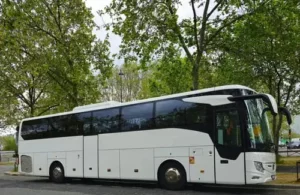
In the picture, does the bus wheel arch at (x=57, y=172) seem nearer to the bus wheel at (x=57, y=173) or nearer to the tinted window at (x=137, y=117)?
the bus wheel at (x=57, y=173)

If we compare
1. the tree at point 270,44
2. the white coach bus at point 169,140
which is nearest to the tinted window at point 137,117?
the white coach bus at point 169,140

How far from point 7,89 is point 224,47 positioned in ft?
57.2

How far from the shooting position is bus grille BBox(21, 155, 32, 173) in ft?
A: 70.6

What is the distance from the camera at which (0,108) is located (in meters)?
34.7

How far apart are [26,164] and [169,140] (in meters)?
9.52

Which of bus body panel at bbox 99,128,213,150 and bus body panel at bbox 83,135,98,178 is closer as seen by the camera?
bus body panel at bbox 99,128,213,150

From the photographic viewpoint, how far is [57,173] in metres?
20.2

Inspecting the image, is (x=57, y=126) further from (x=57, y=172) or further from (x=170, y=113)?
(x=170, y=113)

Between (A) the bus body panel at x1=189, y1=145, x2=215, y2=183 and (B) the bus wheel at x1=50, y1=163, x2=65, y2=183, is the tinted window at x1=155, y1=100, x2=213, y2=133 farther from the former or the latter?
(B) the bus wheel at x1=50, y1=163, x2=65, y2=183

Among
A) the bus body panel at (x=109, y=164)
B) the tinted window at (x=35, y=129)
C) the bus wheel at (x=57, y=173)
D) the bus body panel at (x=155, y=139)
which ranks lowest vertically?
the bus wheel at (x=57, y=173)

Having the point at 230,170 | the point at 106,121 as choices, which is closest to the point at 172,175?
the point at 230,170

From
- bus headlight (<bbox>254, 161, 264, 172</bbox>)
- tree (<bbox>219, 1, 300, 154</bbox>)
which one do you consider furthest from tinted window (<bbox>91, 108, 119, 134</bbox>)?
tree (<bbox>219, 1, 300, 154</bbox>)

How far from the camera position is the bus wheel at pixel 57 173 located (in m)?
20.0

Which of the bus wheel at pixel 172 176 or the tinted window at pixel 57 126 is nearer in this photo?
the bus wheel at pixel 172 176
